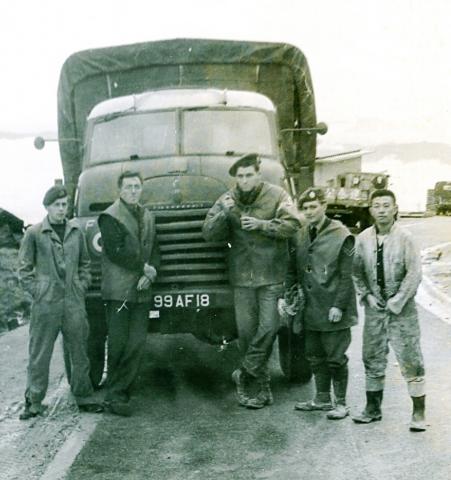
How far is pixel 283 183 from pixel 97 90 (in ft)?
11.3

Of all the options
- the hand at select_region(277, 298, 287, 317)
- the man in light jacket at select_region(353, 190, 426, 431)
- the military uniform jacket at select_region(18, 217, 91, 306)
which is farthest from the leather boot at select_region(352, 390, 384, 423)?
the military uniform jacket at select_region(18, 217, 91, 306)

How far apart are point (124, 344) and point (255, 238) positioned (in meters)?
1.36

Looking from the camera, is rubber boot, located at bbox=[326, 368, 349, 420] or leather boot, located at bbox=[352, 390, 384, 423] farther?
rubber boot, located at bbox=[326, 368, 349, 420]

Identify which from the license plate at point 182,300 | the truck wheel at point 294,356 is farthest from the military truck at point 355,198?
the license plate at point 182,300

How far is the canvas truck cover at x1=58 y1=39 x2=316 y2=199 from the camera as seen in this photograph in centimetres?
995

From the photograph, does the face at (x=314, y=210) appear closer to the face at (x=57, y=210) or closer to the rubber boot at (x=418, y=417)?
the rubber boot at (x=418, y=417)

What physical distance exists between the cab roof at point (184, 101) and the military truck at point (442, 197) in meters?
32.2

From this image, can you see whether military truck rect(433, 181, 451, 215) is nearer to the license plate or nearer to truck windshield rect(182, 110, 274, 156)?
truck windshield rect(182, 110, 274, 156)

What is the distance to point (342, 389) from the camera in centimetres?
642

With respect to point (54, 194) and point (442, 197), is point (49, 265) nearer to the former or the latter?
point (54, 194)

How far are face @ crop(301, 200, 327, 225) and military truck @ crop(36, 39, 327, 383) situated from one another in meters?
0.96

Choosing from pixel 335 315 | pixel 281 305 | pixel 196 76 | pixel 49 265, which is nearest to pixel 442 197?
pixel 196 76

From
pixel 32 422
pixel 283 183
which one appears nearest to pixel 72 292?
pixel 32 422

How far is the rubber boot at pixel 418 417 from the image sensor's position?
230 inches
